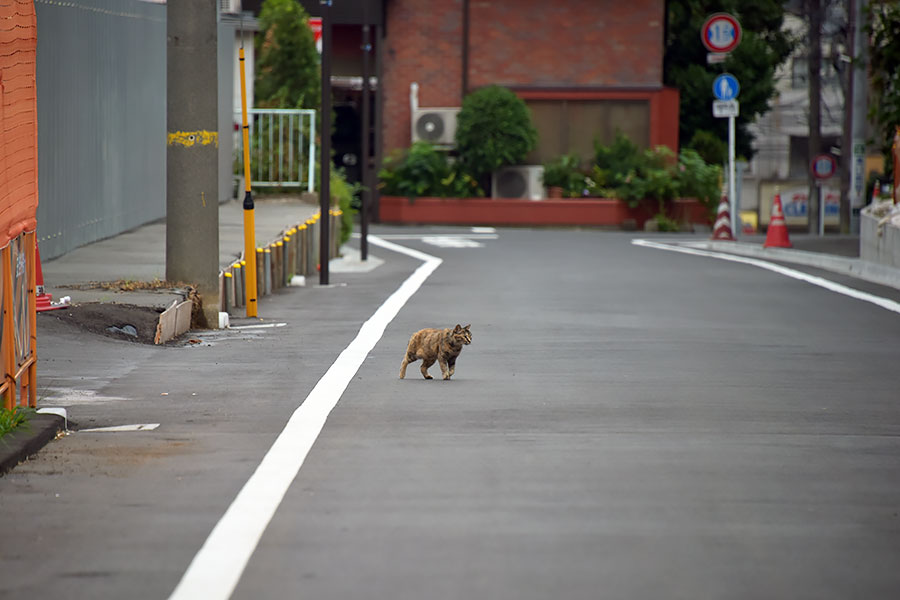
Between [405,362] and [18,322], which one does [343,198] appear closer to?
[405,362]

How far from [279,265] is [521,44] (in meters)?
30.8

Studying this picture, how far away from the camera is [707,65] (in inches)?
2124

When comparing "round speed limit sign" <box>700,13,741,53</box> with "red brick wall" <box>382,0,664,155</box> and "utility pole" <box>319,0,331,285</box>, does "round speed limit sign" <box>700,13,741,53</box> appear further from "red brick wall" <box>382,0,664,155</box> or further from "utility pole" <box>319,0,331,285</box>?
"utility pole" <box>319,0,331,285</box>

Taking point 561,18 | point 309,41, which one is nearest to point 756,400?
point 309,41

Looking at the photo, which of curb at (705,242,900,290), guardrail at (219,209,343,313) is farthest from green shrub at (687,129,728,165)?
guardrail at (219,209,343,313)

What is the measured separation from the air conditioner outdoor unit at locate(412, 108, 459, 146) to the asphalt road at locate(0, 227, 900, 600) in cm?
3402

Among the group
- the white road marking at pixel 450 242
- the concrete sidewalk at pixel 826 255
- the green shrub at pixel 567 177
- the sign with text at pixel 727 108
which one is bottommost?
the white road marking at pixel 450 242

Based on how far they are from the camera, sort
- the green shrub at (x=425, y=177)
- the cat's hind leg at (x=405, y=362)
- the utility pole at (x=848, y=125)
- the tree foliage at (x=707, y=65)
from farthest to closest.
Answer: the tree foliage at (x=707, y=65)
the green shrub at (x=425, y=177)
the utility pole at (x=848, y=125)
the cat's hind leg at (x=405, y=362)

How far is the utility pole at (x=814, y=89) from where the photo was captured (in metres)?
49.6

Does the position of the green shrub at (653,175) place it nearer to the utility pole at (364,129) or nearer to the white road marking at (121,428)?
the utility pole at (364,129)

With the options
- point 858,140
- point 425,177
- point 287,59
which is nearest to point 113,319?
point 287,59

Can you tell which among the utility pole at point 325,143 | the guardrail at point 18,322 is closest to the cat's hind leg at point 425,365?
the guardrail at point 18,322

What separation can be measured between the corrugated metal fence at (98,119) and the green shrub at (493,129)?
21.8 metres

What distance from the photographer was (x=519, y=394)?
10.4 metres
